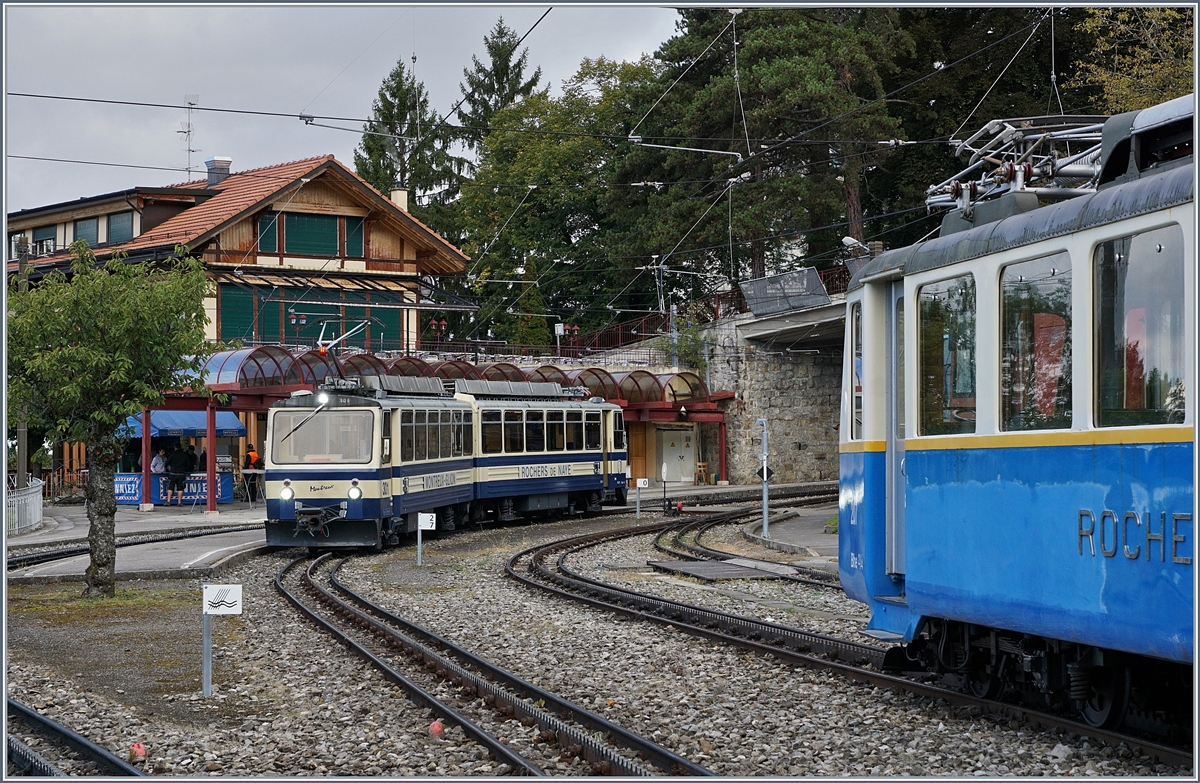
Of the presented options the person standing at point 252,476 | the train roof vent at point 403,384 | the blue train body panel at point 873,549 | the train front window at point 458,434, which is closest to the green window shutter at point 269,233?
the person standing at point 252,476

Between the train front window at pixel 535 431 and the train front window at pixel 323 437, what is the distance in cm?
802

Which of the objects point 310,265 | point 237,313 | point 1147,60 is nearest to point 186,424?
point 237,313

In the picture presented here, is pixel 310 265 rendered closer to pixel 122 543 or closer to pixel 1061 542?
pixel 122 543

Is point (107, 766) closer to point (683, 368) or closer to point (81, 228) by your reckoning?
point (683, 368)

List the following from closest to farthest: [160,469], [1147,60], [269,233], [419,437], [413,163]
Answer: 1. [1147,60]
2. [419,437]
3. [160,469]
4. [269,233]
5. [413,163]

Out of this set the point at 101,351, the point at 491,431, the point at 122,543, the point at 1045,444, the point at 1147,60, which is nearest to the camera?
the point at 1045,444

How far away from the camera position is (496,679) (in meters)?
10.8

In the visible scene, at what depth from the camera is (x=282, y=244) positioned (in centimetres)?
4550

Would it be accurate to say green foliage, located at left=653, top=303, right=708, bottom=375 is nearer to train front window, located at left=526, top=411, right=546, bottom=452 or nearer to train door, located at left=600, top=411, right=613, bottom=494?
train door, located at left=600, top=411, right=613, bottom=494

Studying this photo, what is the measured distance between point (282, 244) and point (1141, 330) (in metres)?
41.3

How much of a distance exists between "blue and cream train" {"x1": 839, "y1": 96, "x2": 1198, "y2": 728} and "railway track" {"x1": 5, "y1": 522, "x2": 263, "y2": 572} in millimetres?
15230

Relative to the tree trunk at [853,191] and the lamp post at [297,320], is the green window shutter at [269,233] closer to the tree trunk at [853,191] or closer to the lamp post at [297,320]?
the lamp post at [297,320]

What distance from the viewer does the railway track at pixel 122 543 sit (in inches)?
849

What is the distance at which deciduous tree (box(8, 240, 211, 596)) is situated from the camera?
51.6 ft
